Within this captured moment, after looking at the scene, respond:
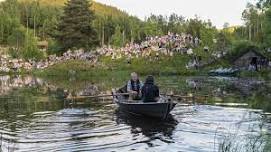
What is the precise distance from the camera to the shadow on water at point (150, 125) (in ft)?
65.3

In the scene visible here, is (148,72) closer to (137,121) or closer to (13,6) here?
(137,121)

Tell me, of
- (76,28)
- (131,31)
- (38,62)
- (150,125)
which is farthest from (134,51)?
(150,125)

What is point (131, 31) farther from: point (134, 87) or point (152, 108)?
point (152, 108)

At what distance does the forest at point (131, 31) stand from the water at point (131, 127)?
38.9m

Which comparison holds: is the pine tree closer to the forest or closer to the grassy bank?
the forest

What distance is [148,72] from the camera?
72312 millimetres

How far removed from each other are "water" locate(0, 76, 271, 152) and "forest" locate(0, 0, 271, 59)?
38885mm

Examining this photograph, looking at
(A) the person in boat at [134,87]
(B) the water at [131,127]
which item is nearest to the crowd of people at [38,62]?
(B) the water at [131,127]

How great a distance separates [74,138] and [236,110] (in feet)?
35.3

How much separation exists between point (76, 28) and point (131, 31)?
40998 millimetres

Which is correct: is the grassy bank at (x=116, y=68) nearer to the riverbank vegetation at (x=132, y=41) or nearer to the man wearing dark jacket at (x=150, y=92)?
the riverbank vegetation at (x=132, y=41)

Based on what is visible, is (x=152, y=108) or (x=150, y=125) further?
(x=152, y=108)

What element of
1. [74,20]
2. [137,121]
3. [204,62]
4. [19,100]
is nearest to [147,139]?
[137,121]

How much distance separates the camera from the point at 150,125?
21906 millimetres
